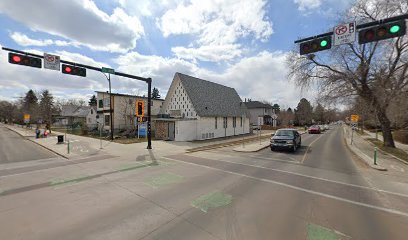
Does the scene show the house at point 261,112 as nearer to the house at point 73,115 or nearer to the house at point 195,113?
the house at point 195,113

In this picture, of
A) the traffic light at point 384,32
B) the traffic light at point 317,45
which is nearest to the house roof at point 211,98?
the traffic light at point 317,45

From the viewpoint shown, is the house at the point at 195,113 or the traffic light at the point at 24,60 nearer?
the traffic light at the point at 24,60

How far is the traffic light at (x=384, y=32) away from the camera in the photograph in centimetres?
777

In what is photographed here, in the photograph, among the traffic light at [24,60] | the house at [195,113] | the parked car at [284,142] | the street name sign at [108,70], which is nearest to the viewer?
the traffic light at [24,60]

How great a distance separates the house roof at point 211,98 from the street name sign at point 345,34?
17.9 m

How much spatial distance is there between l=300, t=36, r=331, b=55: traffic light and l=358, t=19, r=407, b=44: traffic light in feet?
3.89

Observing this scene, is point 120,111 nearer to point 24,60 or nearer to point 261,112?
point 24,60

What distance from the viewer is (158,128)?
26.9 meters

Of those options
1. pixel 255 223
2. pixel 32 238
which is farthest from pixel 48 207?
pixel 255 223

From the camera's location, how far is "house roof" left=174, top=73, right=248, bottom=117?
88.9 ft

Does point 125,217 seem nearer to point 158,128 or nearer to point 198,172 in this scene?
point 198,172

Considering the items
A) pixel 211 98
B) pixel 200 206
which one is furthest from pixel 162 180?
pixel 211 98

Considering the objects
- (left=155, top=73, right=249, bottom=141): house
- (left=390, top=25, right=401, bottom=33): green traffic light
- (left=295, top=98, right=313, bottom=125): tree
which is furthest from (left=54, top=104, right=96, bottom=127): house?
(left=295, top=98, right=313, bottom=125): tree

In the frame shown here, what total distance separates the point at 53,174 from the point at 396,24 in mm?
15692
